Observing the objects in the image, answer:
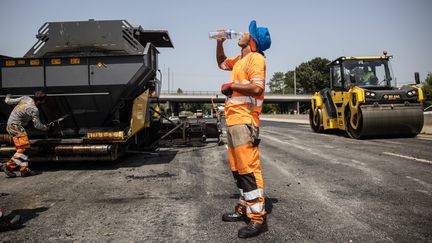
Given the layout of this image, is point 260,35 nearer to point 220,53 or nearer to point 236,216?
point 220,53

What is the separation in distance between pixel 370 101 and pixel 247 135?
25.9 ft

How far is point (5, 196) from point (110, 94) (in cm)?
255

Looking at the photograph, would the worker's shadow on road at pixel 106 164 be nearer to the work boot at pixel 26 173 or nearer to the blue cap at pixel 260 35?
the work boot at pixel 26 173

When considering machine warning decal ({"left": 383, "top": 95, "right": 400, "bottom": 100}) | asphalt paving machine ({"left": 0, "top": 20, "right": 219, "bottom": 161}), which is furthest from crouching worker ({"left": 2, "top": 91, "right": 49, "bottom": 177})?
machine warning decal ({"left": 383, "top": 95, "right": 400, "bottom": 100})

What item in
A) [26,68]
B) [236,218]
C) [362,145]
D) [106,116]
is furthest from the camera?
[362,145]

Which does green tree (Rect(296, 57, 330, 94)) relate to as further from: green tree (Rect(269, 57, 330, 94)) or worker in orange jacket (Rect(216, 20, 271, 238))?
worker in orange jacket (Rect(216, 20, 271, 238))

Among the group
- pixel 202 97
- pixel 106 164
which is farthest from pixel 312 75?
pixel 106 164

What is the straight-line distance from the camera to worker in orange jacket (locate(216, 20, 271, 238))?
9.64 feet

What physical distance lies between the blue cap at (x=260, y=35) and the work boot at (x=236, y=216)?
163 centimetres

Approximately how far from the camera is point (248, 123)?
3051mm

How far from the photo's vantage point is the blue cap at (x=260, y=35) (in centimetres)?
326

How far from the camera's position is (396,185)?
4379mm

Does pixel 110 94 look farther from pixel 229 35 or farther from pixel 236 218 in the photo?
pixel 236 218

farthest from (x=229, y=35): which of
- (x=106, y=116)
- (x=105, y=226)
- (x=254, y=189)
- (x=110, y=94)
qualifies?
(x=106, y=116)
